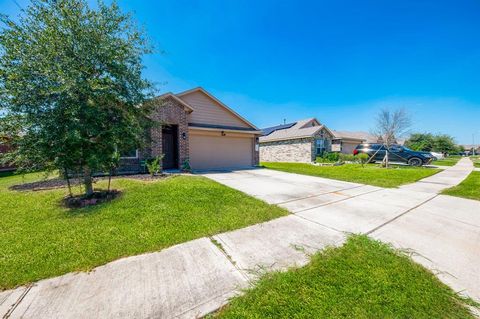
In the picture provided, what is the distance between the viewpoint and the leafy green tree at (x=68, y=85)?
4.29 m

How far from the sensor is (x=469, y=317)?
175 cm

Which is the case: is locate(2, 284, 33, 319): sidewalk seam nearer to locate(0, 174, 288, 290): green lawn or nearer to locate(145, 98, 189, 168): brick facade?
locate(0, 174, 288, 290): green lawn

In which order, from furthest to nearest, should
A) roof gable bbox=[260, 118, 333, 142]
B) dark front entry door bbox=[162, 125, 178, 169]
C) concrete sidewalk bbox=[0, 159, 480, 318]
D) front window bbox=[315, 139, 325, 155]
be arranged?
front window bbox=[315, 139, 325, 155] → roof gable bbox=[260, 118, 333, 142] → dark front entry door bbox=[162, 125, 178, 169] → concrete sidewalk bbox=[0, 159, 480, 318]

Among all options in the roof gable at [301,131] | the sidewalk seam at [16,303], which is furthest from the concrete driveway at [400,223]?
the roof gable at [301,131]

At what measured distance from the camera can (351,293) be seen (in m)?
2.00

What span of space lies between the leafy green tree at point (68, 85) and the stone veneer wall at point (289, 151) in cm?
1689

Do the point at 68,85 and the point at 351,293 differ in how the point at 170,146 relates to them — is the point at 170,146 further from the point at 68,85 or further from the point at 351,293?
the point at 351,293

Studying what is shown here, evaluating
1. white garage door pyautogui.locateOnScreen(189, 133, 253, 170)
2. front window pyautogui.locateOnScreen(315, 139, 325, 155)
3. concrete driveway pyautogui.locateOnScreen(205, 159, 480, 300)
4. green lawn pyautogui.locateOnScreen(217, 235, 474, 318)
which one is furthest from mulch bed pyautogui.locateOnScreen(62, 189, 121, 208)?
front window pyautogui.locateOnScreen(315, 139, 325, 155)

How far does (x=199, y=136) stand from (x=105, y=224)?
8.55 meters

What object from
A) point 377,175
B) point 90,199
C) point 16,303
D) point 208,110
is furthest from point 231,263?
point 208,110

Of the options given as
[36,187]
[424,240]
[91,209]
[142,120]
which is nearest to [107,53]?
[142,120]

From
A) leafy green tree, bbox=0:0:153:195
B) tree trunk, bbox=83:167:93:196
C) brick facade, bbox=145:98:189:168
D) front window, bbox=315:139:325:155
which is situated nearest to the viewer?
leafy green tree, bbox=0:0:153:195

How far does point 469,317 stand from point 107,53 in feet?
24.5

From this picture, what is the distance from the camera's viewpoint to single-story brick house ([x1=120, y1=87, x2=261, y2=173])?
9.62 m
